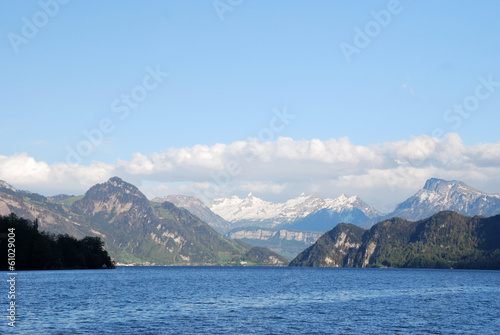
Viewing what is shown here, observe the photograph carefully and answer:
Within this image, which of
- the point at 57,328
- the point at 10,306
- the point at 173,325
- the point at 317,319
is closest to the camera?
the point at 57,328

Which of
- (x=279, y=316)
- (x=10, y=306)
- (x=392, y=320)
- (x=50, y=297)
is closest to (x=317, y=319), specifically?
(x=279, y=316)

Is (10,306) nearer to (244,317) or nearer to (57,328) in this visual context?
(57,328)

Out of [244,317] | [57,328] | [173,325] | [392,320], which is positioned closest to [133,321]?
[173,325]

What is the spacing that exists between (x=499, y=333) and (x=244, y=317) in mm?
42957

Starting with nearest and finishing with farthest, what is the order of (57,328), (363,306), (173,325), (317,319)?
(57,328) → (173,325) → (317,319) → (363,306)

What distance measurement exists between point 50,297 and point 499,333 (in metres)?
100

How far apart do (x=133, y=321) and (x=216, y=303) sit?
37802 millimetres

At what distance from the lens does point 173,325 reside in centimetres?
8481

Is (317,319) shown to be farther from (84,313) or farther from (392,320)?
(84,313)

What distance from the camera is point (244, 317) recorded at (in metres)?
96.8

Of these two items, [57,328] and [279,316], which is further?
[279,316]

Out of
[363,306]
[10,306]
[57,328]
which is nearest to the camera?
[57,328]

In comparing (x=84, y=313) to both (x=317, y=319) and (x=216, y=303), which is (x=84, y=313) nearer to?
(x=216, y=303)

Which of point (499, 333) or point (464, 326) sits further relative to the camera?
point (464, 326)
